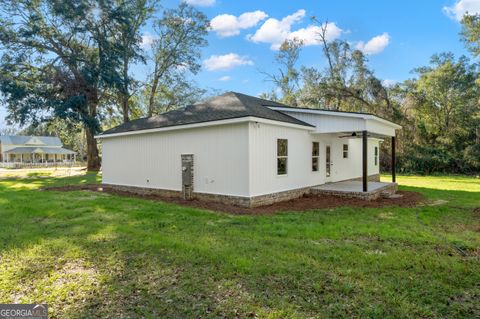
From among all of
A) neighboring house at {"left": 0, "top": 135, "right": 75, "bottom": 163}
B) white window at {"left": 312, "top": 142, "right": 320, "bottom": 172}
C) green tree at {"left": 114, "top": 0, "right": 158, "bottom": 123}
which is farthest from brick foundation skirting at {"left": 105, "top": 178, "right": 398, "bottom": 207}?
neighboring house at {"left": 0, "top": 135, "right": 75, "bottom": 163}

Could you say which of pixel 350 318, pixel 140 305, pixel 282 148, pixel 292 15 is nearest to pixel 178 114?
pixel 282 148

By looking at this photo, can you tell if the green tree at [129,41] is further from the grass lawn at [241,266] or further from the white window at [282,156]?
the grass lawn at [241,266]

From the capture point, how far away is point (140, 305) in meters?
3.09

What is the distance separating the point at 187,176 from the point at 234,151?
6.99 ft

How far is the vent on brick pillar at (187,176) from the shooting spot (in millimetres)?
9930

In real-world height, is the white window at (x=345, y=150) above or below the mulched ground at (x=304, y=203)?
above

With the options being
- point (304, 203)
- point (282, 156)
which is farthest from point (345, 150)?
point (304, 203)

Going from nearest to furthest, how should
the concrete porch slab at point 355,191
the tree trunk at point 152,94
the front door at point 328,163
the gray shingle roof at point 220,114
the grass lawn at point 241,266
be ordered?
the grass lawn at point 241,266 < the gray shingle roof at point 220,114 < the concrete porch slab at point 355,191 < the front door at point 328,163 < the tree trunk at point 152,94

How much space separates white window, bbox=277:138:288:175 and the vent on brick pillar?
2.99 m

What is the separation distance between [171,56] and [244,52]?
1006 cm

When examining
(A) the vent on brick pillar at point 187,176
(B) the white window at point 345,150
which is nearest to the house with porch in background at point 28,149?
(A) the vent on brick pillar at point 187,176

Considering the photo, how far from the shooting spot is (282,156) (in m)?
9.82

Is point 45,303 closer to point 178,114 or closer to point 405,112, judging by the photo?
point 178,114

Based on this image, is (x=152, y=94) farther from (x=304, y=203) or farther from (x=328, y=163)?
(x=304, y=203)
